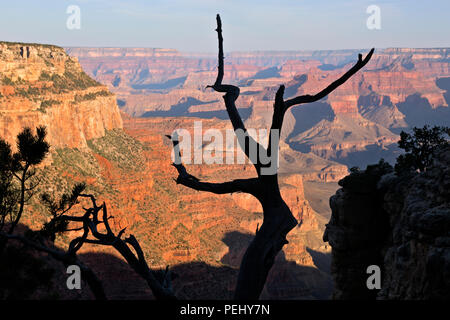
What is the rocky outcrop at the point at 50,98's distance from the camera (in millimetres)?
51656

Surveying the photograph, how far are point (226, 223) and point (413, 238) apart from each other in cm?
6844

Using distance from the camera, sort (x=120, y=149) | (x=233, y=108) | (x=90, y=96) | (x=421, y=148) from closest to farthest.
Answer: (x=233, y=108) < (x=421, y=148) < (x=90, y=96) < (x=120, y=149)

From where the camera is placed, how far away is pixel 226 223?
272ft

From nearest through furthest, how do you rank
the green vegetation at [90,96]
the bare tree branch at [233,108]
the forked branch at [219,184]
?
the bare tree branch at [233,108]
the forked branch at [219,184]
the green vegetation at [90,96]

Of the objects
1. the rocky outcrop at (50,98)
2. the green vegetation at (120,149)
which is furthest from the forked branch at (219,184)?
the green vegetation at (120,149)

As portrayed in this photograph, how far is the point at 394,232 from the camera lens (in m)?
19.6

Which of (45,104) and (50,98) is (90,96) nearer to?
(50,98)

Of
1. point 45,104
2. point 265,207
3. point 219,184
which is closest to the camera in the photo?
point 265,207

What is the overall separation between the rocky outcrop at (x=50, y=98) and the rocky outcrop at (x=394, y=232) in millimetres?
35962

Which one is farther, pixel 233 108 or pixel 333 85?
pixel 233 108

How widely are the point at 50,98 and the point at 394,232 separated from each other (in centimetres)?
5181

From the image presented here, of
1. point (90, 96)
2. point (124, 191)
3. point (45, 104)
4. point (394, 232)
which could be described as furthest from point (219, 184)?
point (90, 96)

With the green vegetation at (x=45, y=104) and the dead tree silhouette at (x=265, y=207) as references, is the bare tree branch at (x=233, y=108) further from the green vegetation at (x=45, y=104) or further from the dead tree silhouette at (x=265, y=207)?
the green vegetation at (x=45, y=104)

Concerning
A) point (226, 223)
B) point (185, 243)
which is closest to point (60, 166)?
point (185, 243)
